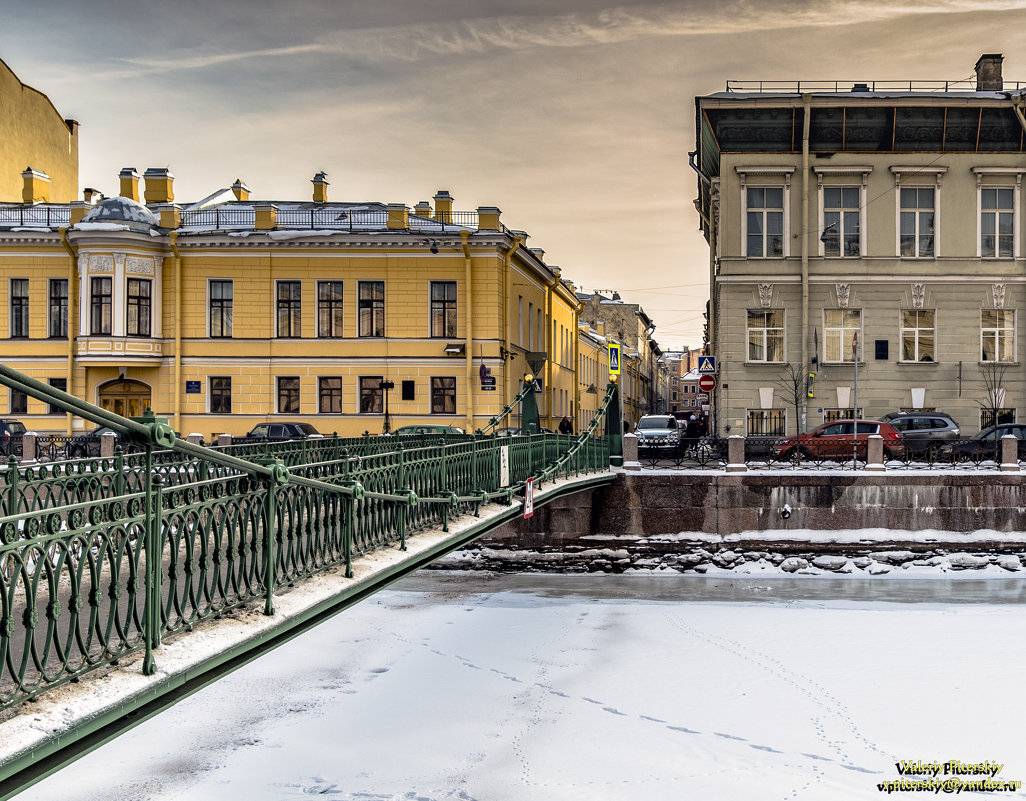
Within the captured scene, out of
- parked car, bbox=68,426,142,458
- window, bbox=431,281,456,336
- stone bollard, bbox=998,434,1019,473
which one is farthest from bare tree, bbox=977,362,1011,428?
parked car, bbox=68,426,142,458

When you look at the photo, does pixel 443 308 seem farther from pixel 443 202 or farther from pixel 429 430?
pixel 429 430

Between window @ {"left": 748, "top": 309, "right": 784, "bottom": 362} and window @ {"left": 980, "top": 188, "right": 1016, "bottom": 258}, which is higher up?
window @ {"left": 980, "top": 188, "right": 1016, "bottom": 258}

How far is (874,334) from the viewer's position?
31078mm

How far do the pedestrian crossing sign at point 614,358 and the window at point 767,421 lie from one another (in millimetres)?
8016

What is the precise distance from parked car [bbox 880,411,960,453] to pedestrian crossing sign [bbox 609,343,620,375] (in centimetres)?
814

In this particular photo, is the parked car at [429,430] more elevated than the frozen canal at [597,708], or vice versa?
the parked car at [429,430]

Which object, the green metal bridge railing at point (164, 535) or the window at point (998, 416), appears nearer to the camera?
the green metal bridge railing at point (164, 535)

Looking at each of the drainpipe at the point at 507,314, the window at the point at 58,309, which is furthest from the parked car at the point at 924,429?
the window at the point at 58,309

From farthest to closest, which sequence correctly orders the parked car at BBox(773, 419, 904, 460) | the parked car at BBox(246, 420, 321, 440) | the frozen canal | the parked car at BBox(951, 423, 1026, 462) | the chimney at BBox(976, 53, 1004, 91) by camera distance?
the chimney at BBox(976, 53, 1004, 91), the parked car at BBox(246, 420, 321, 440), the parked car at BBox(773, 419, 904, 460), the parked car at BBox(951, 423, 1026, 462), the frozen canal

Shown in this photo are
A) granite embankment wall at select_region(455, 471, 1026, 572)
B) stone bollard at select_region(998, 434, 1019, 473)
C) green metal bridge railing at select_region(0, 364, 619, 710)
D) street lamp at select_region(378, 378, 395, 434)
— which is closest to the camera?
green metal bridge railing at select_region(0, 364, 619, 710)

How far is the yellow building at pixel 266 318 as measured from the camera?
31.4 meters

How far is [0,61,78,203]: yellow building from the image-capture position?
3719cm

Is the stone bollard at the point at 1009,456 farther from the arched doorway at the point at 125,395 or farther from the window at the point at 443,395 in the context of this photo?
the arched doorway at the point at 125,395

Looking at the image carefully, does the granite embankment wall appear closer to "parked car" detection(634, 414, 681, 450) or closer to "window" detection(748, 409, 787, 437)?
"parked car" detection(634, 414, 681, 450)
